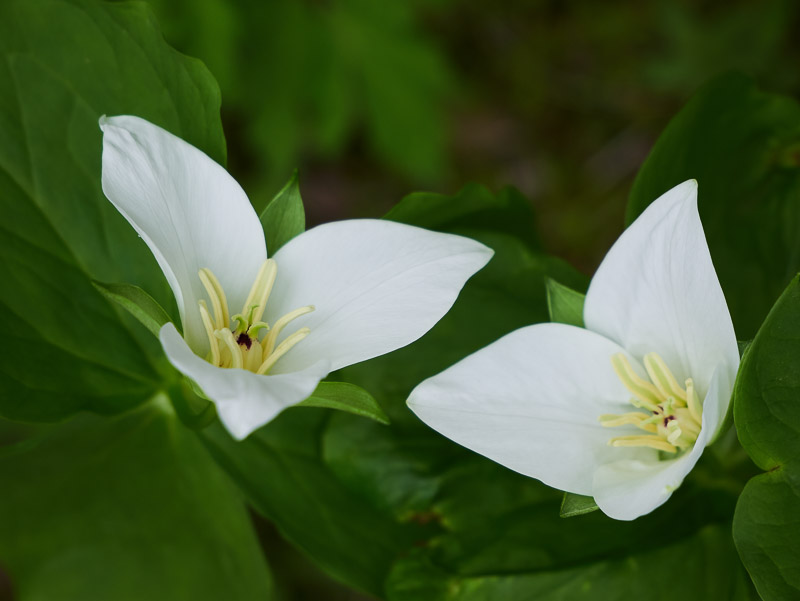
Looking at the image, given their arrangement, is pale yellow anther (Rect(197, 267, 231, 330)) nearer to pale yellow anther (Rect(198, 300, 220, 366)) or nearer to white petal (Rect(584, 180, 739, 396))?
pale yellow anther (Rect(198, 300, 220, 366))

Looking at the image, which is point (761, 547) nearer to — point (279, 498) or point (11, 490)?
point (279, 498)

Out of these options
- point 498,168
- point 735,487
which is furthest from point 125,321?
point 498,168

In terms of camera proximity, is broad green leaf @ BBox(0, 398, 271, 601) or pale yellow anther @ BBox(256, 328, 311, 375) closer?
pale yellow anther @ BBox(256, 328, 311, 375)

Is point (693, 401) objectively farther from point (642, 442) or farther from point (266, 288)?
point (266, 288)

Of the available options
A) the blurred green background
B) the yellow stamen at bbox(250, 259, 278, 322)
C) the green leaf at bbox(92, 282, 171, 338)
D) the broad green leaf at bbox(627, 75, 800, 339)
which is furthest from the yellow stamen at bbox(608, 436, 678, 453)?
the blurred green background

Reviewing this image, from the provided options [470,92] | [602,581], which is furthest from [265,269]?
[470,92]

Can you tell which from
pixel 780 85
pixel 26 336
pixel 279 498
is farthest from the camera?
pixel 780 85

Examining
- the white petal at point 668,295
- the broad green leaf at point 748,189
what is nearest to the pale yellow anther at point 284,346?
the white petal at point 668,295
